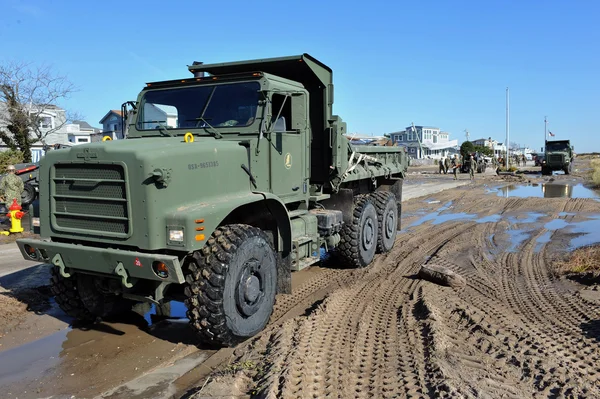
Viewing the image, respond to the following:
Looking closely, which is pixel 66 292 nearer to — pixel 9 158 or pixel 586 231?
pixel 586 231

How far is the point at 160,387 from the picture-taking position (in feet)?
12.7

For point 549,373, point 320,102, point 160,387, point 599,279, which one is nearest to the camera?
point 549,373

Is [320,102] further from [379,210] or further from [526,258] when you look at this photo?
Result: [526,258]

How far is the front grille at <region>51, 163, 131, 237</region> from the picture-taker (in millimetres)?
4133

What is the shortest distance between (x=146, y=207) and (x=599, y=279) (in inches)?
236

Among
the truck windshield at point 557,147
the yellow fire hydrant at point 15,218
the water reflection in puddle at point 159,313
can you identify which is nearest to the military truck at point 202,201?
the water reflection in puddle at point 159,313

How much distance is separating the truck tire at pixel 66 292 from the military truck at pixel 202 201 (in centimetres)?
1

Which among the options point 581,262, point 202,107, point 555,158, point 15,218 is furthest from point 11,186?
point 555,158

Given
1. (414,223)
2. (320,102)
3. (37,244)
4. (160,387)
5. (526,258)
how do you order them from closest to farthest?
(160,387) < (37,244) < (320,102) < (526,258) < (414,223)

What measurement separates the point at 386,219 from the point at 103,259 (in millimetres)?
5734

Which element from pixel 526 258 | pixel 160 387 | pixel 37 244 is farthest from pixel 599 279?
pixel 37 244

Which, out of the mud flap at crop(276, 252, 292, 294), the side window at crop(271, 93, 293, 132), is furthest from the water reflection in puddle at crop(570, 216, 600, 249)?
the side window at crop(271, 93, 293, 132)

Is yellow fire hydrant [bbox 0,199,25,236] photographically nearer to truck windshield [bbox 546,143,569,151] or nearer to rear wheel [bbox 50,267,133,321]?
rear wheel [bbox 50,267,133,321]

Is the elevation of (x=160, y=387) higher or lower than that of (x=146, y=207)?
lower
